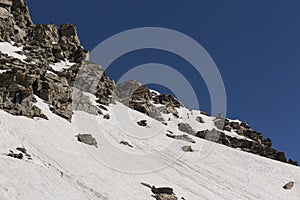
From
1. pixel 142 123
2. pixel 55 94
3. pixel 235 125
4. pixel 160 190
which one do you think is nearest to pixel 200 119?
pixel 235 125

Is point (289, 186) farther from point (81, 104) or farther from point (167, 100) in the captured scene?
point (167, 100)

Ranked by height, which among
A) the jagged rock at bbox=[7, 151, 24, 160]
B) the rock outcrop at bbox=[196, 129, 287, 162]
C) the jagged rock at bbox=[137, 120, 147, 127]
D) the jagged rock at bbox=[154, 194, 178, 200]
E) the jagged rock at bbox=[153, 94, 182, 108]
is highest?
the jagged rock at bbox=[153, 94, 182, 108]

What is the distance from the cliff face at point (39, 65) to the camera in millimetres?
43938

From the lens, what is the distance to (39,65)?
76.9 metres

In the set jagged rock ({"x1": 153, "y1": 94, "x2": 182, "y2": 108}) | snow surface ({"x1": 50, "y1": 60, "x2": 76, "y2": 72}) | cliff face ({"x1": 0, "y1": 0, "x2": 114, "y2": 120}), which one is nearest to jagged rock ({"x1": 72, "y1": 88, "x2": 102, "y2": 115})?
cliff face ({"x1": 0, "y1": 0, "x2": 114, "y2": 120})

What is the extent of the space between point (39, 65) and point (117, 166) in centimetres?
4959

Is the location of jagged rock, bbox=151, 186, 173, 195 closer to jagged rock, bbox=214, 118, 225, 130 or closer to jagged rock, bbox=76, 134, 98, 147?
jagged rock, bbox=76, 134, 98, 147

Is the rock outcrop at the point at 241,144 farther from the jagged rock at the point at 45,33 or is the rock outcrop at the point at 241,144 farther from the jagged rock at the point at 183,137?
the jagged rock at the point at 45,33

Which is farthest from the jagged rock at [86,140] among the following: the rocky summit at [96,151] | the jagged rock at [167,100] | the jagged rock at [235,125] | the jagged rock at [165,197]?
the jagged rock at [235,125]

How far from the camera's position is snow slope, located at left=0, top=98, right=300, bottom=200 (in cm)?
2298

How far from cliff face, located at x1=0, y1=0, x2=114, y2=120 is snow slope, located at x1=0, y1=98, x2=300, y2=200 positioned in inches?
133

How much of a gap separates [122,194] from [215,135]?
213ft

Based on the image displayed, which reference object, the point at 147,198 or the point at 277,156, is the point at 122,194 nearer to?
the point at 147,198

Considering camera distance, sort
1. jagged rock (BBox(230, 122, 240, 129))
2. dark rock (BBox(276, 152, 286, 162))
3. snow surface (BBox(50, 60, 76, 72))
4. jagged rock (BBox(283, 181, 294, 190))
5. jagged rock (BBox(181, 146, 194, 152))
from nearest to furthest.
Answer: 1. jagged rock (BBox(283, 181, 294, 190))
2. jagged rock (BBox(181, 146, 194, 152))
3. dark rock (BBox(276, 152, 286, 162))
4. snow surface (BBox(50, 60, 76, 72))
5. jagged rock (BBox(230, 122, 240, 129))
